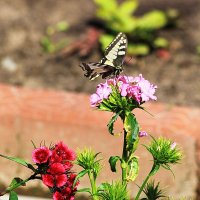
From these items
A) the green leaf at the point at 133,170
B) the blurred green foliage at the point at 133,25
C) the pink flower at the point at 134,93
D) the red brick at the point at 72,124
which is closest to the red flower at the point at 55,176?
the green leaf at the point at 133,170

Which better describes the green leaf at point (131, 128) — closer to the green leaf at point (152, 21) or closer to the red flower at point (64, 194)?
the red flower at point (64, 194)

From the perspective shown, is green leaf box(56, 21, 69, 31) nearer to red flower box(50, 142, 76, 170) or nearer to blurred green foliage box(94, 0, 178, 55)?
blurred green foliage box(94, 0, 178, 55)

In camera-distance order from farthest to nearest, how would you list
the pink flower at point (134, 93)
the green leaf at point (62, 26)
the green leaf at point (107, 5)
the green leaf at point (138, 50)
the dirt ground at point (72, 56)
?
1. the green leaf at point (62, 26)
2. the green leaf at point (107, 5)
3. the green leaf at point (138, 50)
4. the dirt ground at point (72, 56)
5. the pink flower at point (134, 93)

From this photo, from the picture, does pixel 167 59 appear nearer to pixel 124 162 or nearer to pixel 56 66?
pixel 56 66

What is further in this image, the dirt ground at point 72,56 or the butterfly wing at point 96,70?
the dirt ground at point 72,56

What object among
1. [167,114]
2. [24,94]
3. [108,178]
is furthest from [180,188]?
[24,94]

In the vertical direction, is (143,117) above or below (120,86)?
above

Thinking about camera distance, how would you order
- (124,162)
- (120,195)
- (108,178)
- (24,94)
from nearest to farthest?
(120,195)
(124,162)
(108,178)
(24,94)
